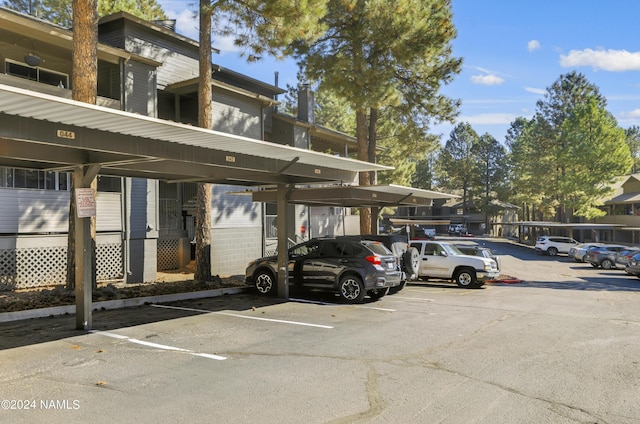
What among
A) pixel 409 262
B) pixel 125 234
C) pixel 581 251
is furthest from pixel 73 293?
pixel 581 251

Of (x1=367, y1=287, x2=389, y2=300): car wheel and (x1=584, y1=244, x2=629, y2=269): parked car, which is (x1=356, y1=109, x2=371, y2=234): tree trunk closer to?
(x1=367, y1=287, x2=389, y2=300): car wheel

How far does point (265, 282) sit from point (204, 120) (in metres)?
5.61

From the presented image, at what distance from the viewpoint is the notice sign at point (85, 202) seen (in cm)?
856

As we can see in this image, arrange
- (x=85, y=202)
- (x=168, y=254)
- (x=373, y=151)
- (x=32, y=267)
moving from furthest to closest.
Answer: (x=373, y=151)
(x=168, y=254)
(x=32, y=267)
(x=85, y=202)

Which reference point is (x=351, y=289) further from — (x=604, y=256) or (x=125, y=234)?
(x=604, y=256)

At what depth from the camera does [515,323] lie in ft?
33.7

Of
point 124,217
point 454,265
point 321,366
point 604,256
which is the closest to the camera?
point 321,366

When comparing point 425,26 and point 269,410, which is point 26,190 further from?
point 425,26

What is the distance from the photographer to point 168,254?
20.8m

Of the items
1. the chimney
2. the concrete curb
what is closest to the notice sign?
the concrete curb

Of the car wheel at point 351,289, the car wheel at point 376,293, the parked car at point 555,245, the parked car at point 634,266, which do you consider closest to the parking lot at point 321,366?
the car wheel at point 351,289

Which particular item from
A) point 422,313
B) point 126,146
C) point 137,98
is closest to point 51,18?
point 137,98

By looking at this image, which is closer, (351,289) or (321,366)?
(321,366)

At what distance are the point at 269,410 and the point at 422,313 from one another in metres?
6.85
